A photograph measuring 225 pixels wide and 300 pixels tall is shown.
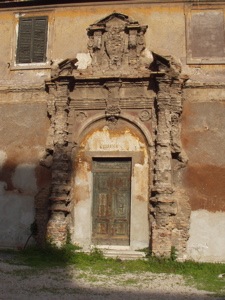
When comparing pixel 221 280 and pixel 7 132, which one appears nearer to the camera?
pixel 221 280

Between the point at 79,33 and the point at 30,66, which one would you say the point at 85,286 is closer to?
the point at 30,66

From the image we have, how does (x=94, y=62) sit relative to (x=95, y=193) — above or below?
above

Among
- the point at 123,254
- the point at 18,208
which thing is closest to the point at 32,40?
the point at 18,208

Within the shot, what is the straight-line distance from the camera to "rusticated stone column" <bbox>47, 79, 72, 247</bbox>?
1043cm

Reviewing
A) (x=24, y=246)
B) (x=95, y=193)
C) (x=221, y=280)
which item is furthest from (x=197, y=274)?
(x=24, y=246)

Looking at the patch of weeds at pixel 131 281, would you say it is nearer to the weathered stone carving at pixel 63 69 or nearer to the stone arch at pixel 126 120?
the stone arch at pixel 126 120

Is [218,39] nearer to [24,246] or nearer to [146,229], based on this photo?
[146,229]

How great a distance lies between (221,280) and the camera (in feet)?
27.3

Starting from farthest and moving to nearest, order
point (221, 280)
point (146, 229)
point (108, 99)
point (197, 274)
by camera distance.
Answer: point (108, 99), point (146, 229), point (197, 274), point (221, 280)

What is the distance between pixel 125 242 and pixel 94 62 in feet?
16.1

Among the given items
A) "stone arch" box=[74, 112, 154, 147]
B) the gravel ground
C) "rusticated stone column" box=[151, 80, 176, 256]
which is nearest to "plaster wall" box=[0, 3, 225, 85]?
"rusticated stone column" box=[151, 80, 176, 256]

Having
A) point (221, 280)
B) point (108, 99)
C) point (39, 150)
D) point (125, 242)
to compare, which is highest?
point (108, 99)

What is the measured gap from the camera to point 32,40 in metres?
12.1

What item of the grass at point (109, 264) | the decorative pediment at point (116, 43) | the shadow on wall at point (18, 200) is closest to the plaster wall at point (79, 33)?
the decorative pediment at point (116, 43)
